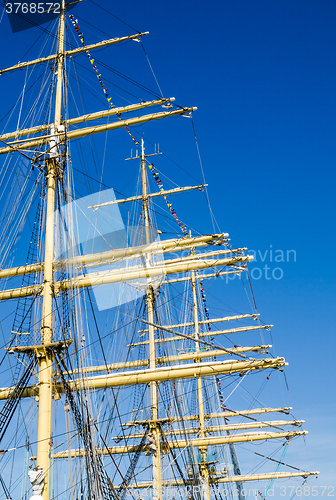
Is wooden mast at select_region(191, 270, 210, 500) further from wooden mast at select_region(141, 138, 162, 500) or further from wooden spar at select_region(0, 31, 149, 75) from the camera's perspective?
wooden spar at select_region(0, 31, 149, 75)

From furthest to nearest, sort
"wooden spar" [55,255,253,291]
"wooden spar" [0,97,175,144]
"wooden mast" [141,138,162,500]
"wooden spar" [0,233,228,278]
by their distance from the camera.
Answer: "wooden mast" [141,138,162,500] < "wooden spar" [55,255,253,291] < "wooden spar" [0,97,175,144] < "wooden spar" [0,233,228,278]

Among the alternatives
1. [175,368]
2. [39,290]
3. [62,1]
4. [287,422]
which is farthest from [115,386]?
[287,422]

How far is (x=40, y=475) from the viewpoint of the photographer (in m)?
14.1

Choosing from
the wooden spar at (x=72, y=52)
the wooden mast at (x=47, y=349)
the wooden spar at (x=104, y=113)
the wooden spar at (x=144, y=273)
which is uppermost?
the wooden spar at (x=72, y=52)

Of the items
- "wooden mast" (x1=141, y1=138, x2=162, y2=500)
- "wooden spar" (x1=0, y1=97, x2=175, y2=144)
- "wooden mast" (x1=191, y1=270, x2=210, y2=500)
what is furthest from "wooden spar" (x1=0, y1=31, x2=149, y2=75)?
"wooden mast" (x1=191, y1=270, x2=210, y2=500)

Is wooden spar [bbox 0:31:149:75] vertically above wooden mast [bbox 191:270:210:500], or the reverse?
wooden spar [bbox 0:31:149:75]

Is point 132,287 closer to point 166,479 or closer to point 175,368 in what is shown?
point 175,368

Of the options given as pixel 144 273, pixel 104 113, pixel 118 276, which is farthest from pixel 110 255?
pixel 104 113

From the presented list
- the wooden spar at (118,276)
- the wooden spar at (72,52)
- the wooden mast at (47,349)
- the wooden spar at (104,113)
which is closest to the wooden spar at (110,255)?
the wooden spar at (118,276)

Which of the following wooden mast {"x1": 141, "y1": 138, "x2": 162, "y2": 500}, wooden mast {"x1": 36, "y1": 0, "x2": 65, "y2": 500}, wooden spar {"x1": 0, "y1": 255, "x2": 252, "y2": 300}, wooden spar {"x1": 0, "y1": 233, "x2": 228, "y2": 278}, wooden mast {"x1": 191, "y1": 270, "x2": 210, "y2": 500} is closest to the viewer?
wooden mast {"x1": 36, "y1": 0, "x2": 65, "y2": 500}

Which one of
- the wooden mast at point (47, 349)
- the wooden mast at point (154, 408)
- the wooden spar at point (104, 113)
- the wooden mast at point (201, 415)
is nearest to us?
the wooden mast at point (47, 349)

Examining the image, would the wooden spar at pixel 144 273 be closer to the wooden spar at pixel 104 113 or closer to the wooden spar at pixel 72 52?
the wooden spar at pixel 104 113

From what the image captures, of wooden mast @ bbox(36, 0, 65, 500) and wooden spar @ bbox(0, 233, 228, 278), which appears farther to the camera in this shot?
wooden spar @ bbox(0, 233, 228, 278)

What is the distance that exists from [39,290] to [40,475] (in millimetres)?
6363
